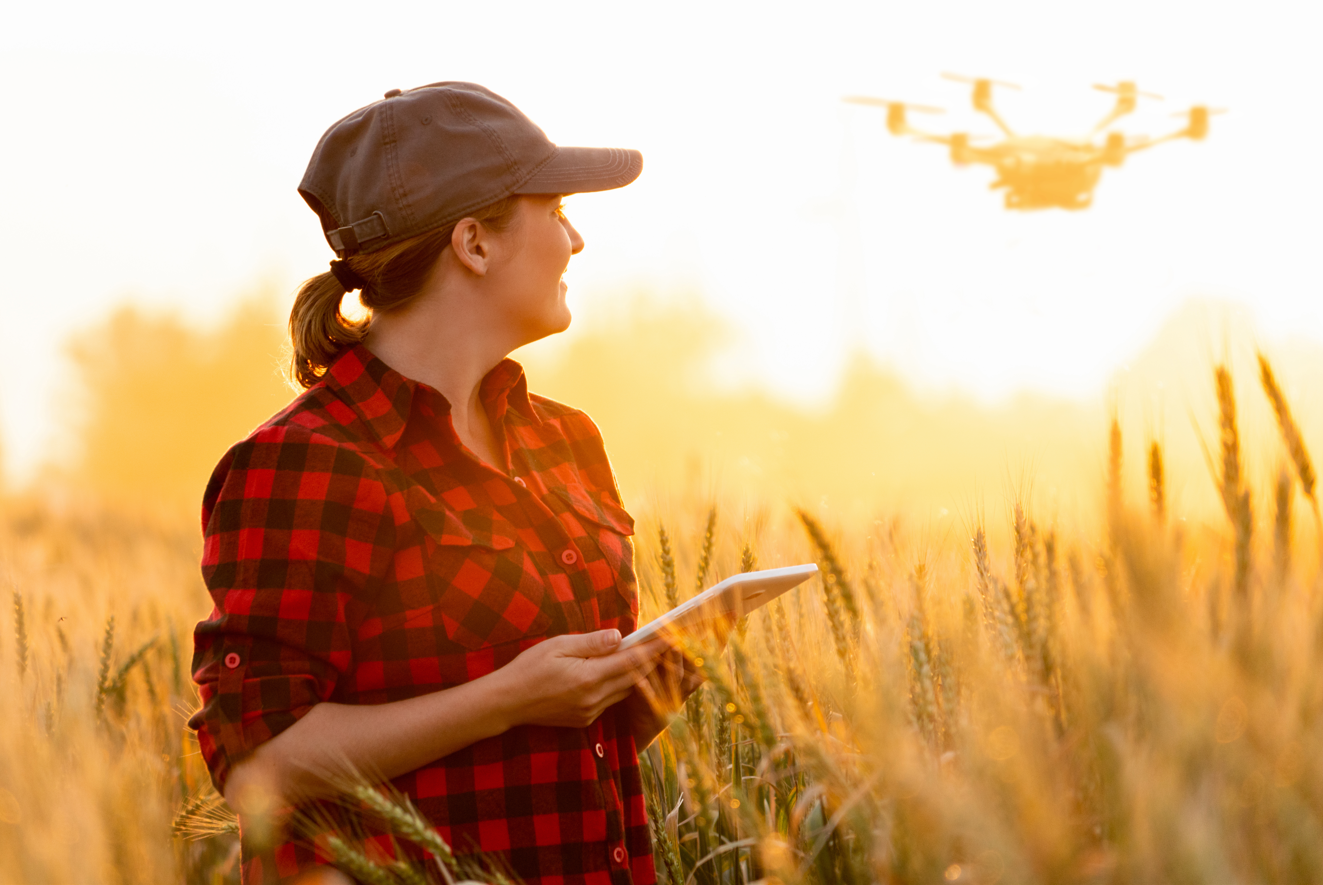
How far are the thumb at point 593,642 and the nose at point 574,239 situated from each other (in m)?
0.75

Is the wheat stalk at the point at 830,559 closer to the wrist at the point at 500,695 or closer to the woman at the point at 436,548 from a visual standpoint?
the woman at the point at 436,548

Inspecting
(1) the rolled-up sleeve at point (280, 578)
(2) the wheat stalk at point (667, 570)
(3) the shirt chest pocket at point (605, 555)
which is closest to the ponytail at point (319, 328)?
(1) the rolled-up sleeve at point (280, 578)

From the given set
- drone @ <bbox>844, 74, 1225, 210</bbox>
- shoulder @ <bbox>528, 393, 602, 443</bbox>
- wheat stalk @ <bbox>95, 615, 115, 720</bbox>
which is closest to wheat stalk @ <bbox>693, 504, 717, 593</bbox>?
shoulder @ <bbox>528, 393, 602, 443</bbox>

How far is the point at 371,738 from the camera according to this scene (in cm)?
150

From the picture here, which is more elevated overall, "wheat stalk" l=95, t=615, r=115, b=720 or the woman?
the woman

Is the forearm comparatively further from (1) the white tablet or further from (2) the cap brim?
(2) the cap brim

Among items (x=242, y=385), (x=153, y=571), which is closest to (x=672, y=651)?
(x=153, y=571)

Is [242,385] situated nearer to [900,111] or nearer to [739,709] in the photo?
[900,111]

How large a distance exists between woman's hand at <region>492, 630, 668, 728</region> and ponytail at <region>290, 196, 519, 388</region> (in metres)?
0.69

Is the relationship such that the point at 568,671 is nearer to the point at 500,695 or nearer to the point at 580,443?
the point at 500,695

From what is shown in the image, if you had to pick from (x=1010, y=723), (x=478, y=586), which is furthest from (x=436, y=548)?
(x=1010, y=723)

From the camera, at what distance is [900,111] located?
12055mm

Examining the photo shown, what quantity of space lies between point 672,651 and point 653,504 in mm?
602

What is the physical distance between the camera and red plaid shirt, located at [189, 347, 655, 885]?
1480 millimetres
